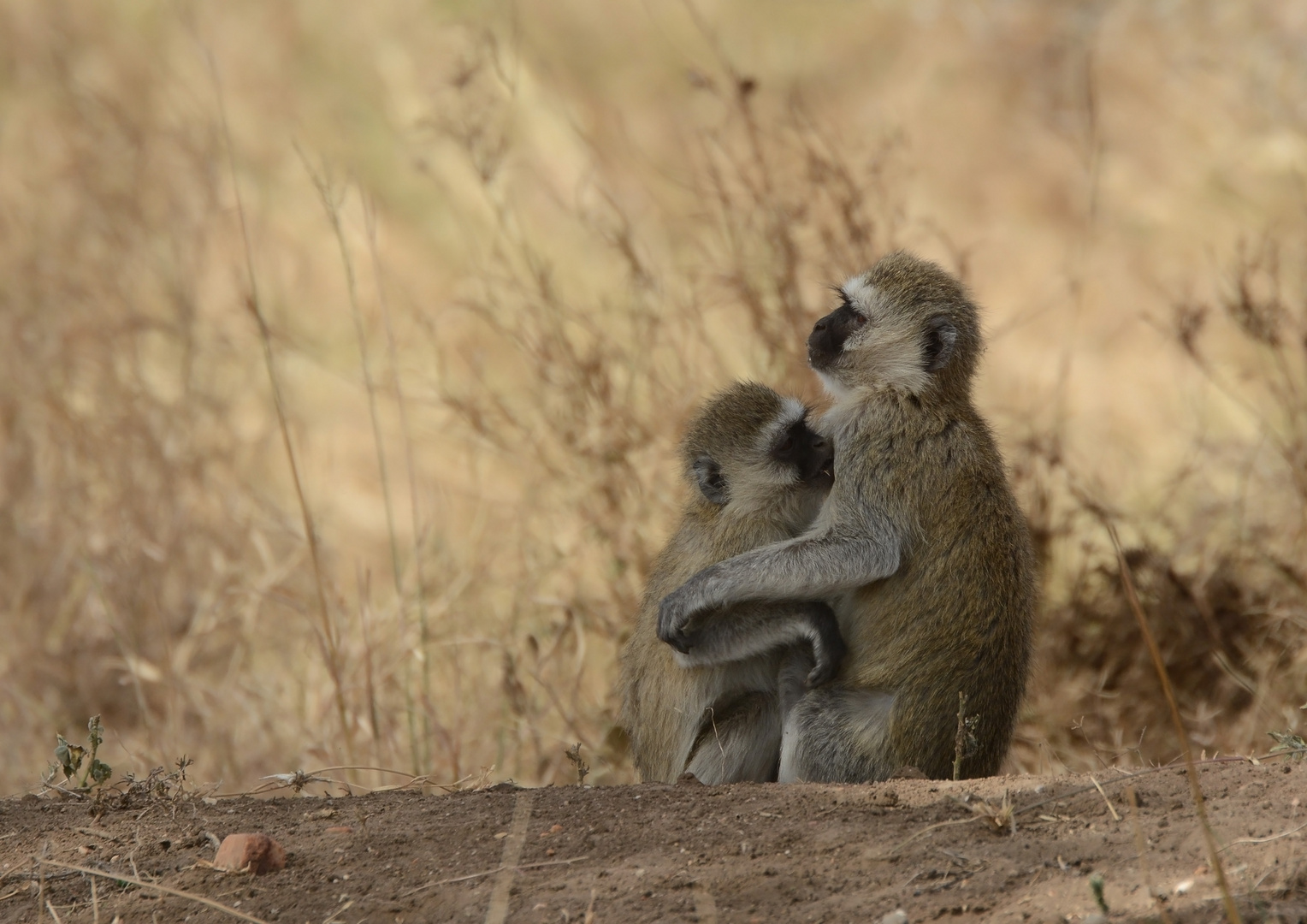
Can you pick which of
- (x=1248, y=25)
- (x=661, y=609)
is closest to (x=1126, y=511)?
(x=661, y=609)

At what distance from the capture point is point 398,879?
9.67 feet

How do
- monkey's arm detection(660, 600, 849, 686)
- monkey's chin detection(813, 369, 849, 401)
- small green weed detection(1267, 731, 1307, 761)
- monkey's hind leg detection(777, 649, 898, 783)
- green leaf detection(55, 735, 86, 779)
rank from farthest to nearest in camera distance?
monkey's chin detection(813, 369, 849, 401) < monkey's arm detection(660, 600, 849, 686) < monkey's hind leg detection(777, 649, 898, 783) < green leaf detection(55, 735, 86, 779) < small green weed detection(1267, 731, 1307, 761)

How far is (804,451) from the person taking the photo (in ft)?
14.5

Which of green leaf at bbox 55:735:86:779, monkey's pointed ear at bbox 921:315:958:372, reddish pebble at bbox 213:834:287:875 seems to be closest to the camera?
reddish pebble at bbox 213:834:287:875

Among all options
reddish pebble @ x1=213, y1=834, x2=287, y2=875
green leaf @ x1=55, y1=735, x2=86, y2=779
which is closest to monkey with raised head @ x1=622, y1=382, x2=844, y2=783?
reddish pebble @ x1=213, y1=834, x2=287, y2=875

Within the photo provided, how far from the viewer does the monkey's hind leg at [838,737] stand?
12.8 feet

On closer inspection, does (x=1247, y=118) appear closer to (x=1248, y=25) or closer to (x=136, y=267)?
(x=1248, y=25)

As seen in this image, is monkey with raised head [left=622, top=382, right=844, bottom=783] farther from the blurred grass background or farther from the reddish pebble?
the reddish pebble

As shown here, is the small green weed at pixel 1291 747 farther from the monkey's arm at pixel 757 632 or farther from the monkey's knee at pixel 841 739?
the monkey's arm at pixel 757 632

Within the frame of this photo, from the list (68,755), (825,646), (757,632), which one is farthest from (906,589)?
(68,755)

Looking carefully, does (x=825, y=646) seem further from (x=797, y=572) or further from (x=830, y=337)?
(x=830, y=337)

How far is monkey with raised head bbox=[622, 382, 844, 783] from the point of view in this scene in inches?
163

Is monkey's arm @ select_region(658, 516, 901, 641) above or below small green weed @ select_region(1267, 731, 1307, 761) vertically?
above

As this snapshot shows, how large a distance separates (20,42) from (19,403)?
5.93 meters
